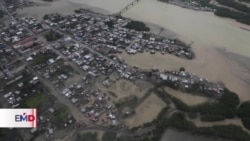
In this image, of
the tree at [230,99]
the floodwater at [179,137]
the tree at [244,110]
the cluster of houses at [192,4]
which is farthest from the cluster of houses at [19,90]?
the cluster of houses at [192,4]

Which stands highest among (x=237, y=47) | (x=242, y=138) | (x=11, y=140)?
(x=237, y=47)

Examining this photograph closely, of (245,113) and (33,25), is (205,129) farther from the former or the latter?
(33,25)

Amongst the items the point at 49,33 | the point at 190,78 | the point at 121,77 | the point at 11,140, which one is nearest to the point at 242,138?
the point at 190,78

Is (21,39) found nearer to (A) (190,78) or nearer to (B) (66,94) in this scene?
(B) (66,94)

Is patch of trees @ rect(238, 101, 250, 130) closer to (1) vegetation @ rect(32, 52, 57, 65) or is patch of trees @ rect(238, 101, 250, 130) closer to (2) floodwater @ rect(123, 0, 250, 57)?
(2) floodwater @ rect(123, 0, 250, 57)

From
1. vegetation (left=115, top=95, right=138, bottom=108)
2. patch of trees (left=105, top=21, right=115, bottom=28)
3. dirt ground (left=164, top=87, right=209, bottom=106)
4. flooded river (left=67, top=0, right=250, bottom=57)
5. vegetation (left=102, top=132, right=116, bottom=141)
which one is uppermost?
flooded river (left=67, top=0, right=250, bottom=57)

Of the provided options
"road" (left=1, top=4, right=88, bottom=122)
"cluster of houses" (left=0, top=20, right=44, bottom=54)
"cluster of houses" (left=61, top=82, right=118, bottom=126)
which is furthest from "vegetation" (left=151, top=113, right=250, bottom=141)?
"cluster of houses" (left=0, top=20, right=44, bottom=54)
